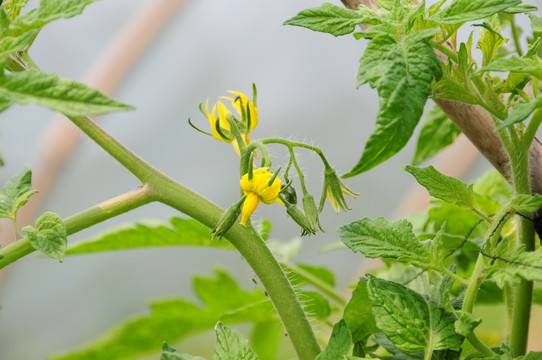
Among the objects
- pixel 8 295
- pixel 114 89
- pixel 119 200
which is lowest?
pixel 119 200

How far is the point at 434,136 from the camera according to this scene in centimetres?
55

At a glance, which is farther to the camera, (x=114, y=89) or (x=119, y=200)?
(x=114, y=89)

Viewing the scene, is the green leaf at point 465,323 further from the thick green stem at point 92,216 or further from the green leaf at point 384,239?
the thick green stem at point 92,216

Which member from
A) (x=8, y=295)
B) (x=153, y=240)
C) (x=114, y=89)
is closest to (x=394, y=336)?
(x=153, y=240)

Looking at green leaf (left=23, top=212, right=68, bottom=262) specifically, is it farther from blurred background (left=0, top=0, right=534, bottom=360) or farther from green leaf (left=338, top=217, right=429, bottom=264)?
blurred background (left=0, top=0, right=534, bottom=360)

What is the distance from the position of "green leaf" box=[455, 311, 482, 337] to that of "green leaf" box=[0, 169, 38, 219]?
0.84ft

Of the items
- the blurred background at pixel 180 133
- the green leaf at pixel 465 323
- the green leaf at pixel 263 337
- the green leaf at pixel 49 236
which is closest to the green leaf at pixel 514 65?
the green leaf at pixel 465 323

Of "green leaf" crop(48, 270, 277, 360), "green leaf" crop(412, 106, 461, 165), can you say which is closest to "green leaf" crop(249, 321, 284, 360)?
"green leaf" crop(48, 270, 277, 360)

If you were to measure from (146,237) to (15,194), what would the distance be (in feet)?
0.65

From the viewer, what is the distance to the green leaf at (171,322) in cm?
71

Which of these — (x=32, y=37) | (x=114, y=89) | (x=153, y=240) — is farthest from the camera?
(x=114, y=89)

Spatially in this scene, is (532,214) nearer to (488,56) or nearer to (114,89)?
(488,56)

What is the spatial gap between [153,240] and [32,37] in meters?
0.31

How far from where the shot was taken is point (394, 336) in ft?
1.13
